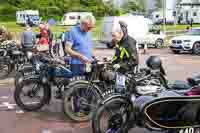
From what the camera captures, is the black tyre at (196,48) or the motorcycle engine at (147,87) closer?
the motorcycle engine at (147,87)

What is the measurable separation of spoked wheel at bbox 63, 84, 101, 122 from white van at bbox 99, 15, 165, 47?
65.7ft

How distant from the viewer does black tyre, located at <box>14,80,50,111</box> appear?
9.00m

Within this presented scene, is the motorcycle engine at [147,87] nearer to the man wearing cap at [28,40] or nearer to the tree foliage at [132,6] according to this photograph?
the man wearing cap at [28,40]

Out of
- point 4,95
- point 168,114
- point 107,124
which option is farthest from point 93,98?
point 4,95

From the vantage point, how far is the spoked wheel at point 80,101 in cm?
817

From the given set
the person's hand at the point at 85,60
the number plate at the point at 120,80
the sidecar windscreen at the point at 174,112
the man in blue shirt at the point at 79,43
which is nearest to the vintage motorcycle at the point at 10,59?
the man in blue shirt at the point at 79,43

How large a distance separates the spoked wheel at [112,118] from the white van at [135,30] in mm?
21439

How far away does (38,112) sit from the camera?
361 inches

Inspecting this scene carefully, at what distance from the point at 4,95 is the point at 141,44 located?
1928 cm

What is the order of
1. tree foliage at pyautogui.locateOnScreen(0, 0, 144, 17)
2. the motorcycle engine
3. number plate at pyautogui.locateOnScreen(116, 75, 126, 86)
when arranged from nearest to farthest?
the motorcycle engine, number plate at pyautogui.locateOnScreen(116, 75, 126, 86), tree foliage at pyautogui.locateOnScreen(0, 0, 144, 17)

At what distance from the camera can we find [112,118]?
22.1 ft

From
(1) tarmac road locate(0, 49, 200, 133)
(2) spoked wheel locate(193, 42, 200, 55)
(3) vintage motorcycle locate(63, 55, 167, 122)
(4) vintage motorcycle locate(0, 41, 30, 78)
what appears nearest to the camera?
(1) tarmac road locate(0, 49, 200, 133)

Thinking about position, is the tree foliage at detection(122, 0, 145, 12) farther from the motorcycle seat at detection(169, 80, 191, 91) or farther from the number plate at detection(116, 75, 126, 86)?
the motorcycle seat at detection(169, 80, 191, 91)

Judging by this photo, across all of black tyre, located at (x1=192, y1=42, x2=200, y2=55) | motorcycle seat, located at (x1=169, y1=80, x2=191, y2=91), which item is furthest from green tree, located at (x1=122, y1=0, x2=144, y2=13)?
motorcycle seat, located at (x1=169, y1=80, x2=191, y2=91)
